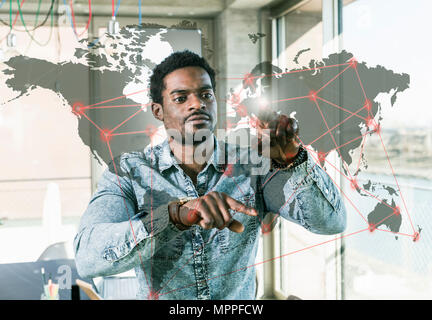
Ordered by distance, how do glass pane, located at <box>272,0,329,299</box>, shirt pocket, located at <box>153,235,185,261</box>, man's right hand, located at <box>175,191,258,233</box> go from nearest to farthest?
man's right hand, located at <box>175,191,258,233</box> < shirt pocket, located at <box>153,235,185,261</box> < glass pane, located at <box>272,0,329,299</box>

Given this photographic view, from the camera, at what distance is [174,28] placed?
107 centimetres

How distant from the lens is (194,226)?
1015 millimetres

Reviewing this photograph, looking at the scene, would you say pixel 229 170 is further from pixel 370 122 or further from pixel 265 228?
pixel 370 122

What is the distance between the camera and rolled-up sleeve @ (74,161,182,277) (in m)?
0.93

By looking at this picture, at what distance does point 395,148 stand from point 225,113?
519 mm

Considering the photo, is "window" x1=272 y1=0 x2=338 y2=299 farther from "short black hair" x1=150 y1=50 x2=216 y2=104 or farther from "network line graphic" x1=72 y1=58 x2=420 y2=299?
"short black hair" x1=150 y1=50 x2=216 y2=104

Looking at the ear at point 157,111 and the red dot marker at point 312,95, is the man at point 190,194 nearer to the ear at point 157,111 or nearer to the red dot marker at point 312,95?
the ear at point 157,111

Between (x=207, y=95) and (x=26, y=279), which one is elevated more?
(x=207, y=95)

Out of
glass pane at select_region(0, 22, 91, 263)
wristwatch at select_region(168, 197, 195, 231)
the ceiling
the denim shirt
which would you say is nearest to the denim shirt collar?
the denim shirt

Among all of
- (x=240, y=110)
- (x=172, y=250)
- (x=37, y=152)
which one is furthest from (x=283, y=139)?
(x=37, y=152)

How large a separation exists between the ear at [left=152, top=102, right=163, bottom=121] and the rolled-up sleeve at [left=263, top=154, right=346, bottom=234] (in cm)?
32

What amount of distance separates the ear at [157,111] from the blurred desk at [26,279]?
501 millimetres

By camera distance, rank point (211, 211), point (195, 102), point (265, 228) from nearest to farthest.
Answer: point (211, 211) < point (195, 102) < point (265, 228)
